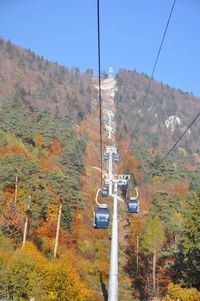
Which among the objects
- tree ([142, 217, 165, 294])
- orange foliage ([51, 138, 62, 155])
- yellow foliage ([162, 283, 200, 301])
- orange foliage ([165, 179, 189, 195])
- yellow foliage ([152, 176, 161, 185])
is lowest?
yellow foliage ([162, 283, 200, 301])

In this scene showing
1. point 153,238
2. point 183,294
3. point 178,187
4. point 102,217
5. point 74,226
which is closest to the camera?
point 102,217

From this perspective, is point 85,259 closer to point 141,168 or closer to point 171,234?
point 171,234

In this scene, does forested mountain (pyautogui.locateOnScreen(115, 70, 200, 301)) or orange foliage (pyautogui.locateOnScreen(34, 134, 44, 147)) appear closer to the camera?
forested mountain (pyautogui.locateOnScreen(115, 70, 200, 301))

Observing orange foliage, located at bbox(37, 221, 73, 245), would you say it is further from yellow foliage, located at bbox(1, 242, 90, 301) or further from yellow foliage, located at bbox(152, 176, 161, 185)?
yellow foliage, located at bbox(152, 176, 161, 185)

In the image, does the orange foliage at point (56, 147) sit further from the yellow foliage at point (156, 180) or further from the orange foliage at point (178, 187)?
the orange foliage at point (178, 187)

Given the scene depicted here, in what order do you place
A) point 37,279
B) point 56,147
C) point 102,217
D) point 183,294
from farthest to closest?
point 56,147
point 37,279
point 183,294
point 102,217

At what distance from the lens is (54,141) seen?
7881 centimetres

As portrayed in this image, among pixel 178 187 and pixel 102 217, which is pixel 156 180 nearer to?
pixel 178 187

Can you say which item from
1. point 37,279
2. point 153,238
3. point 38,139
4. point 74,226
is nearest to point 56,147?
point 38,139

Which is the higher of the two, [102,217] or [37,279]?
[102,217]

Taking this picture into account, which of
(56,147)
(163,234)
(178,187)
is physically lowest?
(163,234)

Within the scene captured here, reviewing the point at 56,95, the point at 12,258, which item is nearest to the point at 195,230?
the point at 12,258

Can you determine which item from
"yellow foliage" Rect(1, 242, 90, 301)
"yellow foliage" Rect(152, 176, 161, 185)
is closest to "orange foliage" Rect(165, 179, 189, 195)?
"yellow foliage" Rect(152, 176, 161, 185)

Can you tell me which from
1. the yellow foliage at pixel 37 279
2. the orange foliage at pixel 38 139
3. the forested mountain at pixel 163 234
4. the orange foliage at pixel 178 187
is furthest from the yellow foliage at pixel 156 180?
the yellow foliage at pixel 37 279
